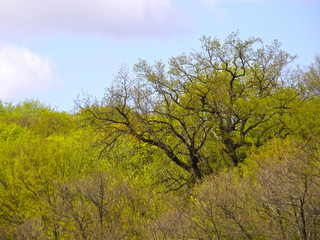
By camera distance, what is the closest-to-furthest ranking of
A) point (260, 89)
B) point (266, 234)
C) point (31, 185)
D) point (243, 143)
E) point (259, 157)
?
point (266, 234) → point (259, 157) → point (31, 185) → point (243, 143) → point (260, 89)

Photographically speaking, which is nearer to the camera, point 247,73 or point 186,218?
point 186,218

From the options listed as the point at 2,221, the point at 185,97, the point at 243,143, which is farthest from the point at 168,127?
the point at 2,221

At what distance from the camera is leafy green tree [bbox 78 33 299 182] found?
2427 cm

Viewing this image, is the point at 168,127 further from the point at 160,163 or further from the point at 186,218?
the point at 186,218

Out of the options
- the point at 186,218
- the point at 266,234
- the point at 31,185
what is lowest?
the point at 266,234

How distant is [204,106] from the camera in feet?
84.4

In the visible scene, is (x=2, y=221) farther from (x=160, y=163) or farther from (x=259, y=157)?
(x=259, y=157)

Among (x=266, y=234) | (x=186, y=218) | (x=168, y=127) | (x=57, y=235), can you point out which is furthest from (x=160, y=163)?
(x=266, y=234)

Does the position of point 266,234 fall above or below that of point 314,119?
below

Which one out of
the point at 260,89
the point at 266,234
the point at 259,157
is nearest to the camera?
the point at 266,234

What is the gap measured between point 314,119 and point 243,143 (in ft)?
14.3

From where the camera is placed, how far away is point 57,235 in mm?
19641

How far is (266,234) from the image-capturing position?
41.5 feet

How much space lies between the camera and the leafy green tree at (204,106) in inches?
955
